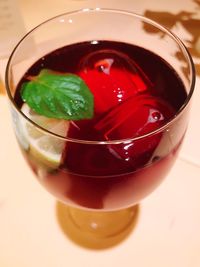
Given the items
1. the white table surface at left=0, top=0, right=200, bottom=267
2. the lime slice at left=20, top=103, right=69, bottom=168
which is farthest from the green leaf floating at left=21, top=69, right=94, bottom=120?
the white table surface at left=0, top=0, right=200, bottom=267

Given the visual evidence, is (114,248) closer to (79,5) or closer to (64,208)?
(64,208)

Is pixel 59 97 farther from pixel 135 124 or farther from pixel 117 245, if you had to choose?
pixel 117 245

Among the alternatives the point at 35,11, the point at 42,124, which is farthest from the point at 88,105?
the point at 35,11

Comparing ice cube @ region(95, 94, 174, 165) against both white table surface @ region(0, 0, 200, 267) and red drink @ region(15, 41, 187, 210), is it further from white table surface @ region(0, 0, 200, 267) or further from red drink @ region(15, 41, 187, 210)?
white table surface @ region(0, 0, 200, 267)

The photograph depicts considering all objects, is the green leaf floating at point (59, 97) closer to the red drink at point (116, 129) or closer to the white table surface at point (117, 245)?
the red drink at point (116, 129)

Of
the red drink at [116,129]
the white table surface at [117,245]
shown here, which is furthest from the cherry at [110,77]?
the white table surface at [117,245]

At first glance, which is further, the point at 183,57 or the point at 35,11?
the point at 35,11

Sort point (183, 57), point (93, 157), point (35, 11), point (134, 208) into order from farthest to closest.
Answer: point (35, 11)
point (134, 208)
point (183, 57)
point (93, 157)
